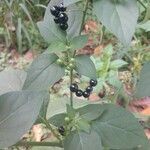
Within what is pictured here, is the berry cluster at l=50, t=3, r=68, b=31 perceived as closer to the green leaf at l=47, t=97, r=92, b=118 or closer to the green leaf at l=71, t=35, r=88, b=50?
the green leaf at l=71, t=35, r=88, b=50

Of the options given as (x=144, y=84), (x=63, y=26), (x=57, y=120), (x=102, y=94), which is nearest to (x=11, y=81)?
(x=57, y=120)

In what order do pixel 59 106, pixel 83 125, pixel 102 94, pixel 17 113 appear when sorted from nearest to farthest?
pixel 17 113, pixel 83 125, pixel 59 106, pixel 102 94

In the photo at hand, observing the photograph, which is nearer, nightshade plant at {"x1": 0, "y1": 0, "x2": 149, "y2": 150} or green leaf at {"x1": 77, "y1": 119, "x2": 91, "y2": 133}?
nightshade plant at {"x1": 0, "y1": 0, "x2": 149, "y2": 150}

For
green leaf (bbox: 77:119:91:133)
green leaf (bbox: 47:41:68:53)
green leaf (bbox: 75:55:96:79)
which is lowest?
green leaf (bbox: 77:119:91:133)

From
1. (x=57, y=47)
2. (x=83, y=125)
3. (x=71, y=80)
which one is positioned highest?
(x=57, y=47)

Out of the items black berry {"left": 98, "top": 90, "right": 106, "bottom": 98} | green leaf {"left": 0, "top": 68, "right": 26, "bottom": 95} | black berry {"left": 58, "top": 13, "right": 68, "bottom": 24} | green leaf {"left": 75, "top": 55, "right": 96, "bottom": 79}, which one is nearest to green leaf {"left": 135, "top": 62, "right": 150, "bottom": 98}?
green leaf {"left": 75, "top": 55, "right": 96, "bottom": 79}

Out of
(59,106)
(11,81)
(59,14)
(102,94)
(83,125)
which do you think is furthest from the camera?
(102,94)

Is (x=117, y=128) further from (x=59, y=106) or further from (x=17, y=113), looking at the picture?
(x=59, y=106)
